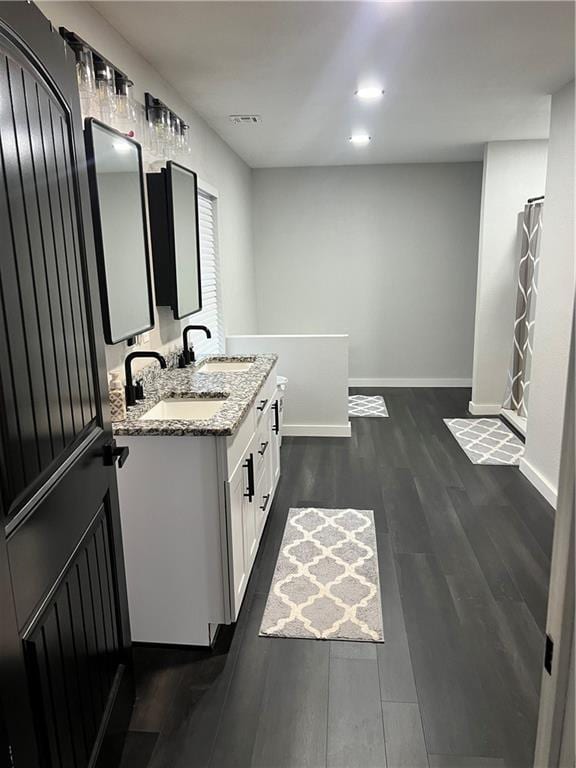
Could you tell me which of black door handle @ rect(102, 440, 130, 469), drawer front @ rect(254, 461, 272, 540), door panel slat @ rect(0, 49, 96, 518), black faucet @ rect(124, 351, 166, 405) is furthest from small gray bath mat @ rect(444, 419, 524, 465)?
door panel slat @ rect(0, 49, 96, 518)

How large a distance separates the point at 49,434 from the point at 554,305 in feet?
10.6

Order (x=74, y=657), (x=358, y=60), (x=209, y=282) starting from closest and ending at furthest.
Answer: (x=74, y=657), (x=358, y=60), (x=209, y=282)

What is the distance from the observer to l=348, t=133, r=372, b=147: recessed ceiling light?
4.52 m

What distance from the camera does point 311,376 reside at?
4.72 metres

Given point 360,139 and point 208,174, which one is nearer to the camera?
point 208,174

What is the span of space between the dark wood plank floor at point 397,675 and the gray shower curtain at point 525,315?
1.91m

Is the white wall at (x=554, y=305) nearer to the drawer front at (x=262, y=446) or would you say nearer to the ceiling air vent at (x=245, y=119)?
the drawer front at (x=262, y=446)

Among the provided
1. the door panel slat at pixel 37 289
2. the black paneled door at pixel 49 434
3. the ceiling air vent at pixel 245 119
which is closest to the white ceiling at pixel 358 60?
the ceiling air vent at pixel 245 119

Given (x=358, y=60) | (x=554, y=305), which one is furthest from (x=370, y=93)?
(x=554, y=305)

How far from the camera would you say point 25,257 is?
112 cm

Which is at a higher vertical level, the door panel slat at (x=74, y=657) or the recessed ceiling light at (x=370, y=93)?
the recessed ceiling light at (x=370, y=93)

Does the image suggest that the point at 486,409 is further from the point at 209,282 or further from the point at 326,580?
the point at 326,580

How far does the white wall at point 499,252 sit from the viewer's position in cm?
491

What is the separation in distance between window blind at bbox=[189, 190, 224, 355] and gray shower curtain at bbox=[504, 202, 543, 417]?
2613 mm
